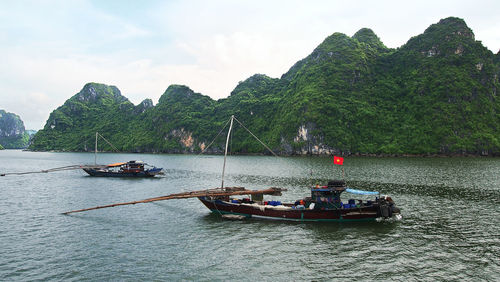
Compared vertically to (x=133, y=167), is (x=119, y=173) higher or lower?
lower

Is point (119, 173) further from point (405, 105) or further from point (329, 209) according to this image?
point (405, 105)

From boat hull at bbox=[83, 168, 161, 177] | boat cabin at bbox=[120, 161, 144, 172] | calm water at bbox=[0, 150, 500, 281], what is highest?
boat cabin at bbox=[120, 161, 144, 172]

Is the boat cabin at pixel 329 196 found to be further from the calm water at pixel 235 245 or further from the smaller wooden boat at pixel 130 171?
the smaller wooden boat at pixel 130 171

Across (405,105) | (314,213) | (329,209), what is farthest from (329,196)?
(405,105)

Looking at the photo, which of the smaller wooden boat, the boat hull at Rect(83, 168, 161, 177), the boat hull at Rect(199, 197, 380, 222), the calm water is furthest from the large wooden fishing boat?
the smaller wooden boat

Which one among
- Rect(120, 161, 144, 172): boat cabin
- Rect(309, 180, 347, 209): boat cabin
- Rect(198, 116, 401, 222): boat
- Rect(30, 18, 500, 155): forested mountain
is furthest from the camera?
Rect(30, 18, 500, 155): forested mountain

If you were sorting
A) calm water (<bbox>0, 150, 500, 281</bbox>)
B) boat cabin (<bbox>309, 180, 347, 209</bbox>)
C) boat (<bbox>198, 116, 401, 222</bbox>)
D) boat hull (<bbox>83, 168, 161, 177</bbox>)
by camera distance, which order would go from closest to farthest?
calm water (<bbox>0, 150, 500, 281</bbox>), boat (<bbox>198, 116, 401, 222</bbox>), boat cabin (<bbox>309, 180, 347, 209</bbox>), boat hull (<bbox>83, 168, 161, 177</bbox>)

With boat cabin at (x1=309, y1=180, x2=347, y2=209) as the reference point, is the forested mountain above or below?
above

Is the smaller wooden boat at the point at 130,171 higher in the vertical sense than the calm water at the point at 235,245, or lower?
higher

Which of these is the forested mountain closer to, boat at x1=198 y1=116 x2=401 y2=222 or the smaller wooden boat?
the smaller wooden boat

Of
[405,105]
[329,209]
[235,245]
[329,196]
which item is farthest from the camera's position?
[405,105]

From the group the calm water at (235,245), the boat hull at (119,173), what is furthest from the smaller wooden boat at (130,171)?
the calm water at (235,245)

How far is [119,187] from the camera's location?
5066 cm

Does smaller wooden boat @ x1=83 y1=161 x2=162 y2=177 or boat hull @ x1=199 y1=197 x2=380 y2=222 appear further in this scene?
smaller wooden boat @ x1=83 y1=161 x2=162 y2=177
